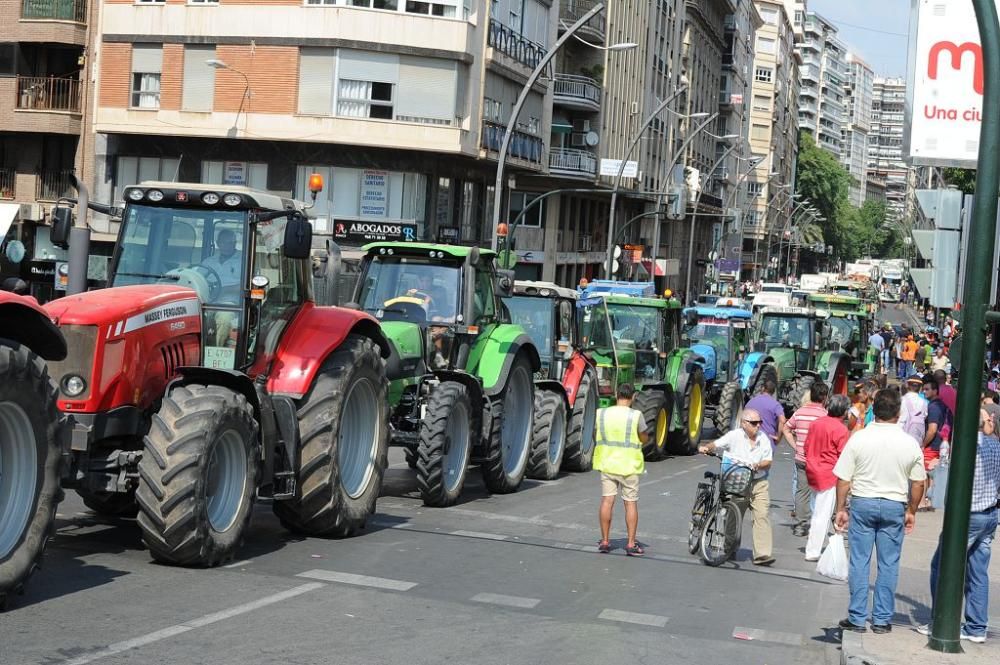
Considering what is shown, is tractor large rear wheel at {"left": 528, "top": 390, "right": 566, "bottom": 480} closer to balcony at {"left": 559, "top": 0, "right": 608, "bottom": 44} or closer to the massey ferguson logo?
the massey ferguson logo

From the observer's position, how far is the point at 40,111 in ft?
125

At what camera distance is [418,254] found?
51.4ft

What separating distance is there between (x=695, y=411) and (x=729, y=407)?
33.6 inches

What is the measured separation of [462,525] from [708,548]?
237 cm

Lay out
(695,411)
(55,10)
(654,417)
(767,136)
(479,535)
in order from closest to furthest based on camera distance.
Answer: (479,535) → (654,417) → (695,411) → (55,10) → (767,136)

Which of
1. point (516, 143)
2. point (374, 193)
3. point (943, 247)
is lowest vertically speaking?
point (943, 247)

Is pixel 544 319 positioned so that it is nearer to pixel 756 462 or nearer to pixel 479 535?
pixel 756 462

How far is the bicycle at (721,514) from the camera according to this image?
12.9 m

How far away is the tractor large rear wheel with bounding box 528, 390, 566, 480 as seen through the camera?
59.7 ft

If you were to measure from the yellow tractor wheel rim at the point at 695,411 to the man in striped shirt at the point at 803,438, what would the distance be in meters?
8.83

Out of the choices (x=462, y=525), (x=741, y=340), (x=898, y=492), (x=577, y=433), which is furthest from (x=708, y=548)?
(x=741, y=340)

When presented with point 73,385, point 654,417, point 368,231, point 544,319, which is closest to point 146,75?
point 368,231

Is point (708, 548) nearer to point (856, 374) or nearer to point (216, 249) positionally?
point (216, 249)

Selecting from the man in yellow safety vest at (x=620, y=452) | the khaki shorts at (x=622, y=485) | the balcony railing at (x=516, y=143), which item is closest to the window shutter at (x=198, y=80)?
the balcony railing at (x=516, y=143)
